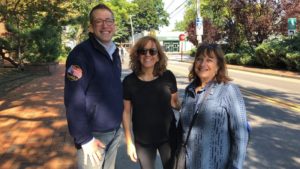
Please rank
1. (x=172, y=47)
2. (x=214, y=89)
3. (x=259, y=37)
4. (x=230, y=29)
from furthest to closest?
1. (x=172, y=47)
2. (x=230, y=29)
3. (x=259, y=37)
4. (x=214, y=89)

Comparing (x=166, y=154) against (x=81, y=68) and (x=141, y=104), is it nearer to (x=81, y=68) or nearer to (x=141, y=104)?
(x=141, y=104)

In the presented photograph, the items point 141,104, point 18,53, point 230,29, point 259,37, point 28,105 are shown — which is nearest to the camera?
point 141,104

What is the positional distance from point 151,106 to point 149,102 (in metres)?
0.04

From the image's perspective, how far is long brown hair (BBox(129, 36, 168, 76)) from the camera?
3420mm

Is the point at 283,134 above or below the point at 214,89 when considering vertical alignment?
below

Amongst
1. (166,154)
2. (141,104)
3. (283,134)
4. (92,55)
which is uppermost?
(92,55)

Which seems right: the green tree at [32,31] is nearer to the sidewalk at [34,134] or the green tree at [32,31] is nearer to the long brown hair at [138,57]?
the sidewalk at [34,134]

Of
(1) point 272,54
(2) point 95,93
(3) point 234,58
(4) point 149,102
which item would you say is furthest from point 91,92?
(3) point 234,58

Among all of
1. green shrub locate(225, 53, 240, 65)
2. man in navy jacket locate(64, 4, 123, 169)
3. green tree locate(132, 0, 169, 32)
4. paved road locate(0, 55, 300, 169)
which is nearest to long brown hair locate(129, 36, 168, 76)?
man in navy jacket locate(64, 4, 123, 169)

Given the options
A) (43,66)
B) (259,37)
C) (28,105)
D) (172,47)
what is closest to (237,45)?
(259,37)

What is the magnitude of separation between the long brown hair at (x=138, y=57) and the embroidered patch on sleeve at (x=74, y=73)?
79 cm

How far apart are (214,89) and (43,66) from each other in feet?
63.6

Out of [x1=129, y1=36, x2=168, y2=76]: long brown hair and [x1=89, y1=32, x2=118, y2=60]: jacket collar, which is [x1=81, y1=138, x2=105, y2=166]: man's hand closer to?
[x1=89, y1=32, x2=118, y2=60]: jacket collar

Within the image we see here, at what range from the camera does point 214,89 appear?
2672 mm
